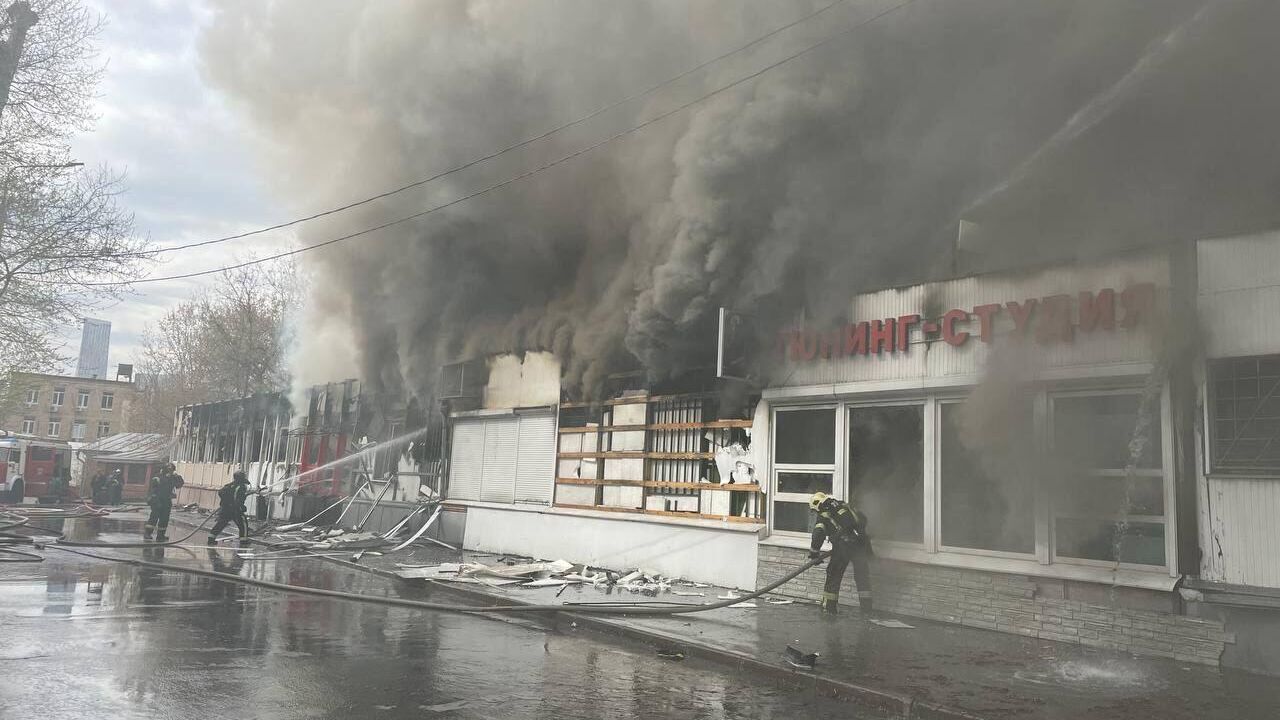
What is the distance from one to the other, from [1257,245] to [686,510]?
25.5 feet

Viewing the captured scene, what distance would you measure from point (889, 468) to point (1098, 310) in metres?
3.20

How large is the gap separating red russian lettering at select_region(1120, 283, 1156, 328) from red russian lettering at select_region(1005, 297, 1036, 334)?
0.89 m

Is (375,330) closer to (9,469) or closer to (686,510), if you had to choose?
(686,510)

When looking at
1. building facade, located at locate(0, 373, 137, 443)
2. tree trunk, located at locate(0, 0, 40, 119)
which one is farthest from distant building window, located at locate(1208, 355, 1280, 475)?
building facade, located at locate(0, 373, 137, 443)

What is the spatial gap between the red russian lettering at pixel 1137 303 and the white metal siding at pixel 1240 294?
396 mm

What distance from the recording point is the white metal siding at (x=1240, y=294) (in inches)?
286

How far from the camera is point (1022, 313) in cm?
874

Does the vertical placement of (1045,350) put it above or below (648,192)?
below

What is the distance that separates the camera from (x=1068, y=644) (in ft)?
26.6

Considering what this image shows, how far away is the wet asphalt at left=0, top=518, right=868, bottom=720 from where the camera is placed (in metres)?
5.29

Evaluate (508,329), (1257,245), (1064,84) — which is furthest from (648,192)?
(1257,245)

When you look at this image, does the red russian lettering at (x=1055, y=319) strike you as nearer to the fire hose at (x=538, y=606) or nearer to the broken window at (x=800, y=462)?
the broken window at (x=800, y=462)

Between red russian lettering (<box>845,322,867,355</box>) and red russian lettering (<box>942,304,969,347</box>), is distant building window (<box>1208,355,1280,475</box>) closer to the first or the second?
red russian lettering (<box>942,304,969,347</box>)

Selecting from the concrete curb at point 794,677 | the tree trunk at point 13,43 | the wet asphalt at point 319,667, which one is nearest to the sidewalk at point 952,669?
the concrete curb at point 794,677
